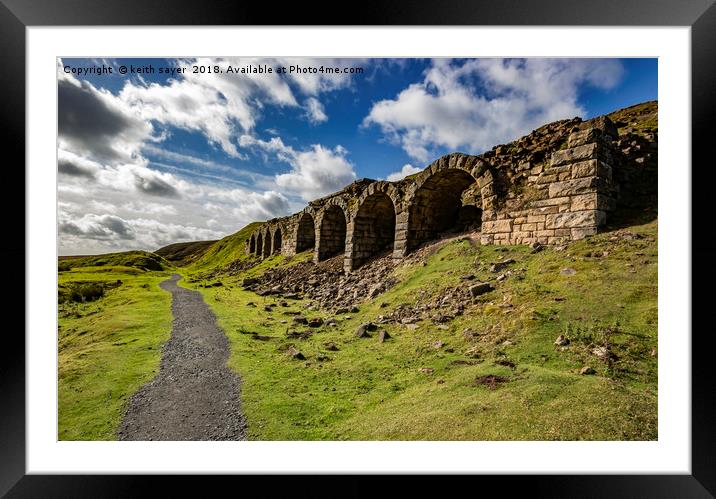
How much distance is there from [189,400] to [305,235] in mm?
21755

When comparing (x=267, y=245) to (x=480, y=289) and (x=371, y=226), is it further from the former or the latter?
(x=480, y=289)

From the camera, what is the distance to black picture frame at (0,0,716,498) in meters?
3.35

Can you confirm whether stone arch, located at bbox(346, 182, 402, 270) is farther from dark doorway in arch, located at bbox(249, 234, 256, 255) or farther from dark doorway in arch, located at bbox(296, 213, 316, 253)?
dark doorway in arch, located at bbox(249, 234, 256, 255)

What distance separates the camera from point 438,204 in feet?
45.7

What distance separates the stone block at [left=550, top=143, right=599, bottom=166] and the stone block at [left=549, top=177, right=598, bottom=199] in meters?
0.58

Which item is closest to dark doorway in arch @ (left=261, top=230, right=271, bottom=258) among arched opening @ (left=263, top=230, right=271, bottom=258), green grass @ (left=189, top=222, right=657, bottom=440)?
arched opening @ (left=263, top=230, right=271, bottom=258)

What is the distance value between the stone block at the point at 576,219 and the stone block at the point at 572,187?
1.88ft

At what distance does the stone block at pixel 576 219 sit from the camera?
7.50 m
